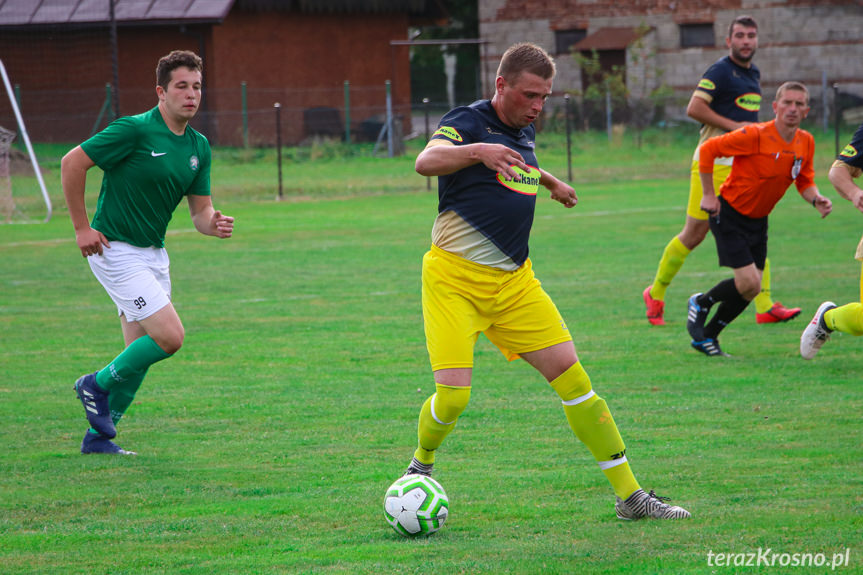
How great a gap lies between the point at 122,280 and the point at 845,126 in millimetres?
32893

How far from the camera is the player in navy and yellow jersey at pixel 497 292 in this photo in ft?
16.6

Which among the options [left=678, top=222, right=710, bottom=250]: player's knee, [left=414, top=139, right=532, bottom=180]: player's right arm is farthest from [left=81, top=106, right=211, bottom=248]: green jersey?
[left=678, top=222, right=710, bottom=250]: player's knee

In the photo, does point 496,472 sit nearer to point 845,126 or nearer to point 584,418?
point 584,418

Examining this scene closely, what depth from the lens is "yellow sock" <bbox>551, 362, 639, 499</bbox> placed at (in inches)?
202

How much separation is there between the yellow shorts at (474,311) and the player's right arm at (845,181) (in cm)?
311

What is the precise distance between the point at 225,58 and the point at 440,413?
1331 inches

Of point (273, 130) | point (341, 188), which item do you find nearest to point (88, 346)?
point (341, 188)

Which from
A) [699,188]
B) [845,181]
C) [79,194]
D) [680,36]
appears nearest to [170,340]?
[79,194]

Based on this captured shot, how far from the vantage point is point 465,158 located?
4.84 m

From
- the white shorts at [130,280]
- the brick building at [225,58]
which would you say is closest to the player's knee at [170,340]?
the white shorts at [130,280]

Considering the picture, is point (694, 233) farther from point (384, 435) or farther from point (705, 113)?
point (384, 435)

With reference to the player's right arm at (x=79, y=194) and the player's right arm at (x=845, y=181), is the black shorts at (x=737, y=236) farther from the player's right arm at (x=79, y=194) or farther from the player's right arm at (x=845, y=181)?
the player's right arm at (x=79, y=194)

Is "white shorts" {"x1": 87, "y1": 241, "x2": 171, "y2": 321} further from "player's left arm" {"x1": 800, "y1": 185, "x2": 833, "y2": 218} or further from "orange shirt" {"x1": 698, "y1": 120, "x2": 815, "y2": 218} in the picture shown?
"player's left arm" {"x1": 800, "y1": 185, "x2": 833, "y2": 218}

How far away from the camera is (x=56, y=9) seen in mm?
34938
